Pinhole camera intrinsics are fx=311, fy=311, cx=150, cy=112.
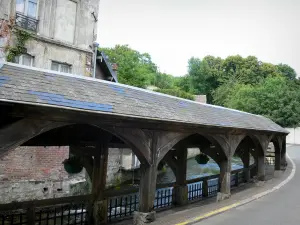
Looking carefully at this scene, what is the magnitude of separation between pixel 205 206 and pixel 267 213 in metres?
1.78

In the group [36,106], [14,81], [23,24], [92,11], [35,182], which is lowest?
[35,182]

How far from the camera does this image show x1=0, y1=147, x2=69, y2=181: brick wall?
42.5ft

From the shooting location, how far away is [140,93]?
7828mm

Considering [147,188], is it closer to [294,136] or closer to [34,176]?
[34,176]

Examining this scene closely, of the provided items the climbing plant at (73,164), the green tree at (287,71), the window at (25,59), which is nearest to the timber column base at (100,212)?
the climbing plant at (73,164)

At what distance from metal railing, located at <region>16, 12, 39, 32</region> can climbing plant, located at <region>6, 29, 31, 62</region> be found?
0.43m

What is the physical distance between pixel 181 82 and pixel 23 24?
4640 centimetres

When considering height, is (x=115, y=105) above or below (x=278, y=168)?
above

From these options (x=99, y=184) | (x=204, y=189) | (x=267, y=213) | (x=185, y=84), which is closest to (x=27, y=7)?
(x=99, y=184)

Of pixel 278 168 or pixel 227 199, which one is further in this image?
pixel 278 168

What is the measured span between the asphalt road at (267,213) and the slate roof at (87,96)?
244 cm

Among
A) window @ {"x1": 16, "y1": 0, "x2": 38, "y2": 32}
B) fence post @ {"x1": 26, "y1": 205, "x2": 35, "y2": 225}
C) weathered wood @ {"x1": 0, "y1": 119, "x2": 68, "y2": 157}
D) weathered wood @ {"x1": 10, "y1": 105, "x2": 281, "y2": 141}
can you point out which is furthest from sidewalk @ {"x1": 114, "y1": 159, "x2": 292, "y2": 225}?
window @ {"x1": 16, "y1": 0, "x2": 38, "y2": 32}

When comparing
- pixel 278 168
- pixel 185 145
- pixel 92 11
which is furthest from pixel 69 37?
pixel 278 168

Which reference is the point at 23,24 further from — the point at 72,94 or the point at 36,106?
the point at 36,106
